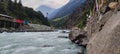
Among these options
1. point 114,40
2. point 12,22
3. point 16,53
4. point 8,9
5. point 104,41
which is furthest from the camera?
point 8,9

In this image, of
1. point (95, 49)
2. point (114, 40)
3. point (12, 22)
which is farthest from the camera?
point (12, 22)

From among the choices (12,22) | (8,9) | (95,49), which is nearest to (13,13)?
(8,9)

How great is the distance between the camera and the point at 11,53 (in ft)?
93.8

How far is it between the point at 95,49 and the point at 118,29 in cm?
172

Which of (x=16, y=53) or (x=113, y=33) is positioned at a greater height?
(x=113, y=33)

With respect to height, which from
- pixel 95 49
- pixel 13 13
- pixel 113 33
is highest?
pixel 13 13

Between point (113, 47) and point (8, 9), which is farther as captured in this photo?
point (8, 9)

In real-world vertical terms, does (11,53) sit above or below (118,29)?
below

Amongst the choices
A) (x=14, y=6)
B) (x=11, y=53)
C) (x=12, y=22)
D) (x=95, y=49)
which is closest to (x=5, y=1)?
(x=14, y=6)

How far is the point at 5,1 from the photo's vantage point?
19462 cm

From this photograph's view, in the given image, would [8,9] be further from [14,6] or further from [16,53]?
[16,53]

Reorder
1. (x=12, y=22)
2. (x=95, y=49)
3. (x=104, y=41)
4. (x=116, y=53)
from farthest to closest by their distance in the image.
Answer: (x=12, y=22), (x=95, y=49), (x=104, y=41), (x=116, y=53)

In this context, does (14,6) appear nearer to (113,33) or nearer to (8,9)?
(8,9)

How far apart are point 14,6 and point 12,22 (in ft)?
191
